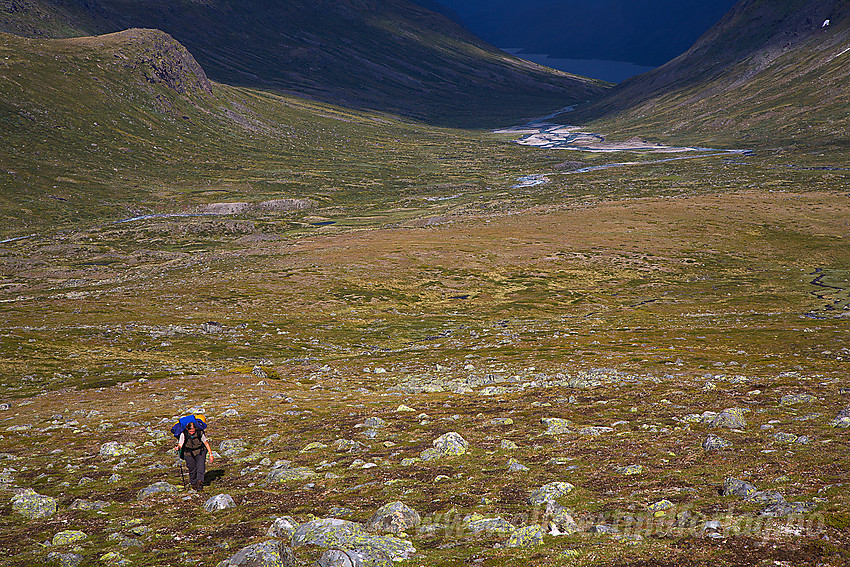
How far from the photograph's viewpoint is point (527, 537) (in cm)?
1223

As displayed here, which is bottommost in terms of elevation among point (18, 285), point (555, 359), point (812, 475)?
point (18, 285)

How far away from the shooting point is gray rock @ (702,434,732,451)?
59.0ft

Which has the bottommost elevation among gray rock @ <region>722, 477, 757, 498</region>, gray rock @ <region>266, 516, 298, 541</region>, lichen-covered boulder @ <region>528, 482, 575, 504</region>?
gray rock @ <region>266, 516, 298, 541</region>

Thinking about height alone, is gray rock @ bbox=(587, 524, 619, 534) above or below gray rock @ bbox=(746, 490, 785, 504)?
below

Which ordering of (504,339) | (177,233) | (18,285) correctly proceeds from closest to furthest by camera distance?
(504,339) → (18,285) → (177,233)

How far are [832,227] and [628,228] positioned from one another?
1840 inches

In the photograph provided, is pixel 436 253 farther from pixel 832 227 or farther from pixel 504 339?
pixel 832 227

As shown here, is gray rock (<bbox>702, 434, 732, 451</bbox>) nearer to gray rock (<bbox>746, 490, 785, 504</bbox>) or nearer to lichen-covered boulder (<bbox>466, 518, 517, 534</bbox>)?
gray rock (<bbox>746, 490, 785, 504</bbox>)

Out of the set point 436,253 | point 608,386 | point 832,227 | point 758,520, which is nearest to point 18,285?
point 436,253

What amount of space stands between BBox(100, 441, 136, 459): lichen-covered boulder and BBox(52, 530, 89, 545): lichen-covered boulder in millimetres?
9384

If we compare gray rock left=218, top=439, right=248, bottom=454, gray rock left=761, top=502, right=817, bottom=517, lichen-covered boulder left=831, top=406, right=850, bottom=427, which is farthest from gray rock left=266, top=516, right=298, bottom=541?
lichen-covered boulder left=831, top=406, right=850, bottom=427

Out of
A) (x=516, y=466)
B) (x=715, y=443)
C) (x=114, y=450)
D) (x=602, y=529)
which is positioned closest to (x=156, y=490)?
(x=114, y=450)

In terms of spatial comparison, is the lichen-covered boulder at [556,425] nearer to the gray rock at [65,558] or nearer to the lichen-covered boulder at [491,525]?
the lichen-covered boulder at [491,525]

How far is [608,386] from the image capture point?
1307 inches
